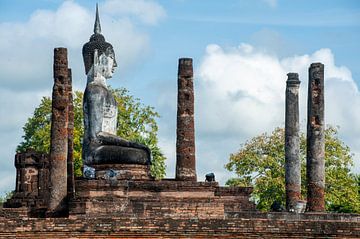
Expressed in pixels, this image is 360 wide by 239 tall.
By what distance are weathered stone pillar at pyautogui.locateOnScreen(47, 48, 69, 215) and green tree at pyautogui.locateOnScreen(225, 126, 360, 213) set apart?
17.0 meters

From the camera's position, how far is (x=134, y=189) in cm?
2188

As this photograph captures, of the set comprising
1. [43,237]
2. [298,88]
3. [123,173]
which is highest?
[298,88]

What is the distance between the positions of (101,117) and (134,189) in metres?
3.46

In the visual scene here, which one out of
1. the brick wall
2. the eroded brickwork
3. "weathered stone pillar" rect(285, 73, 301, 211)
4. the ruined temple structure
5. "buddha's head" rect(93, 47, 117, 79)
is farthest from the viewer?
the eroded brickwork

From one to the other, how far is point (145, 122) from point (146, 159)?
17393 millimetres

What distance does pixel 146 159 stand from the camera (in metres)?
23.9

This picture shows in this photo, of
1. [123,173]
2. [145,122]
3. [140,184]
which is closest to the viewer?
[140,184]

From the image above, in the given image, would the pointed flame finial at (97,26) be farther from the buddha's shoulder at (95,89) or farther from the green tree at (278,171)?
the green tree at (278,171)

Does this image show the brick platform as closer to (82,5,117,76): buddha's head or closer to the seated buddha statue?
the seated buddha statue

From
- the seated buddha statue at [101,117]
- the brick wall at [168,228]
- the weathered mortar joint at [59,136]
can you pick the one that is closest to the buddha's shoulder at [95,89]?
the seated buddha statue at [101,117]

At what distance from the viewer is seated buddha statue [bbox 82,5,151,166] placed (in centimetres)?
2375

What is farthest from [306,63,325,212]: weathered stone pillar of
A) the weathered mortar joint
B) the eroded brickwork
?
the eroded brickwork

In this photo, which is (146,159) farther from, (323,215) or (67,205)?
(323,215)

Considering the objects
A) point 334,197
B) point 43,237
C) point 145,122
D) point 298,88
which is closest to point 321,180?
point 298,88
